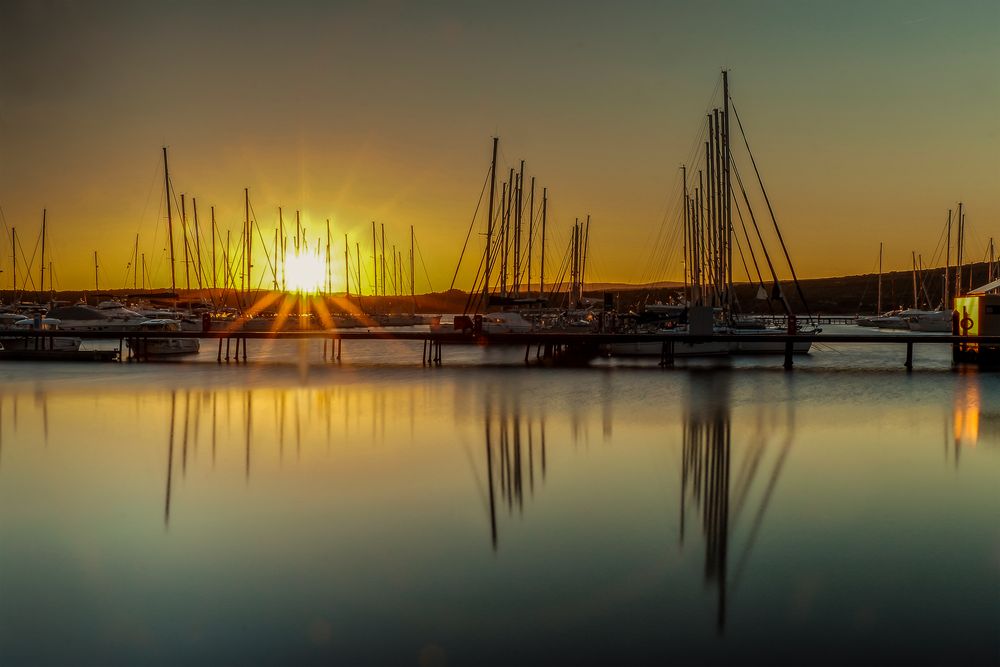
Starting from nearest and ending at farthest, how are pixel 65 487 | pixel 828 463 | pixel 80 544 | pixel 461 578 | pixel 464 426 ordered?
pixel 461 578, pixel 80 544, pixel 65 487, pixel 828 463, pixel 464 426

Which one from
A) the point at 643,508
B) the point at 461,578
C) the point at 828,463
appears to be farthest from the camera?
the point at 828,463

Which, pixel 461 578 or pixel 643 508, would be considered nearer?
Result: pixel 461 578

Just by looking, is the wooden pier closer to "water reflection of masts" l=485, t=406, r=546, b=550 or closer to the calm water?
"water reflection of masts" l=485, t=406, r=546, b=550

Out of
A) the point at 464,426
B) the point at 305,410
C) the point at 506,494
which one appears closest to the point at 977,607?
the point at 506,494

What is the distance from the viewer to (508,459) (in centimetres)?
1292

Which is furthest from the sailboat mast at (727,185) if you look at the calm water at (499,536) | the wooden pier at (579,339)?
the calm water at (499,536)

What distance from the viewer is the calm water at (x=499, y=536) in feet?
19.2

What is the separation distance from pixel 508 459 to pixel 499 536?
4510 mm

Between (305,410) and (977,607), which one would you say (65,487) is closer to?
(305,410)

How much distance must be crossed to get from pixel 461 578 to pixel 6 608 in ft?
10.9

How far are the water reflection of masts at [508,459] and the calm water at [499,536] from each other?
0.07m

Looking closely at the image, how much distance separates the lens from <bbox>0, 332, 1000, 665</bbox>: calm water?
5855mm

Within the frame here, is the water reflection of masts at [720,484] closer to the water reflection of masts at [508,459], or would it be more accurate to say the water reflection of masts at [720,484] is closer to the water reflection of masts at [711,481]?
the water reflection of masts at [711,481]

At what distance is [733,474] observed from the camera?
11617 millimetres
